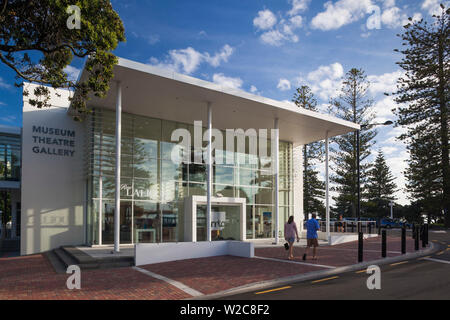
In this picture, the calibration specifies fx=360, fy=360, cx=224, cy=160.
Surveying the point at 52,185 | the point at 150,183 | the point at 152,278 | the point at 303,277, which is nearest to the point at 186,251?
the point at 152,278

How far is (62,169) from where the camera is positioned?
17.2m

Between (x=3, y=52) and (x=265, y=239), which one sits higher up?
(x=3, y=52)

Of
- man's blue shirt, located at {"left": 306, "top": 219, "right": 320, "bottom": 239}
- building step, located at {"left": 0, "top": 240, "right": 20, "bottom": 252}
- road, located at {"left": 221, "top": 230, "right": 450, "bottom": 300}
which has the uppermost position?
man's blue shirt, located at {"left": 306, "top": 219, "right": 320, "bottom": 239}

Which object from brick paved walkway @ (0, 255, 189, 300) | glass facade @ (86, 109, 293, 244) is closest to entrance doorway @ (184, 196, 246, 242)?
glass facade @ (86, 109, 293, 244)

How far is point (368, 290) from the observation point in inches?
307

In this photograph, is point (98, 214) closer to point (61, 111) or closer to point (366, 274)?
point (61, 111)

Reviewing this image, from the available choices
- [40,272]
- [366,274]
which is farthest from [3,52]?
[366,274]

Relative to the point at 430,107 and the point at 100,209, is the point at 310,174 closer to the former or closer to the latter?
the point at 430,107

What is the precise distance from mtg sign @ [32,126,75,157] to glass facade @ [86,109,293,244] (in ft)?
4.48

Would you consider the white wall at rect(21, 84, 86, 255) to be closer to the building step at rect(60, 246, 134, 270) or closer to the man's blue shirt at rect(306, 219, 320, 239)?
the building step at rect(60, 246, 134, 270)

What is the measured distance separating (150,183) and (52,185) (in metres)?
4.52

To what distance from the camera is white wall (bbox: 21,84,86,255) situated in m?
16.2
